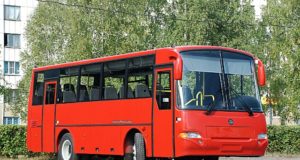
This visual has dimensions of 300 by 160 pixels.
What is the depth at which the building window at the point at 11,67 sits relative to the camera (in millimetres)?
69000

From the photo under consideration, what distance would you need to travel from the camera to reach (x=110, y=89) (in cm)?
1988

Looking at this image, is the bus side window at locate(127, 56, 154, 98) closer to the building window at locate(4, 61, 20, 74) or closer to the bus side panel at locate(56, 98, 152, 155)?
the bus side panel at locate(56, 98, 152, 155)

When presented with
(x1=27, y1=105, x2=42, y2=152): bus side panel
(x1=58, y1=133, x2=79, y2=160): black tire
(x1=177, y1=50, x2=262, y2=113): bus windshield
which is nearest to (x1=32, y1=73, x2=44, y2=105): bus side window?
(x1=27, y1=105, x2=42, y2=152): bus side panel

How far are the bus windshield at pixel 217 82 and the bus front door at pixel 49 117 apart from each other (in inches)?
291

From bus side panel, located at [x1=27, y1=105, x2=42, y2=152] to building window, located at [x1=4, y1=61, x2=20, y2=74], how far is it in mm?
45862

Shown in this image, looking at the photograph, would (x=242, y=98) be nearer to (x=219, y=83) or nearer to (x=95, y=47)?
(x=219, y=83)

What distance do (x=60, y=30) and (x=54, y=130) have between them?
31784 mm

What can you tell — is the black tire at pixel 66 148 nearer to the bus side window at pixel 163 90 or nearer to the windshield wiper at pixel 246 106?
the bus side window at pixel 163 90

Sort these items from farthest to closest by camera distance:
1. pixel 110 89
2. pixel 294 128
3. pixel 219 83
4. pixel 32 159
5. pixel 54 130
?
pixel 294 128 < pixel 32 159 < pixel 54 130 < pixel 110 89 < pixel 219 83

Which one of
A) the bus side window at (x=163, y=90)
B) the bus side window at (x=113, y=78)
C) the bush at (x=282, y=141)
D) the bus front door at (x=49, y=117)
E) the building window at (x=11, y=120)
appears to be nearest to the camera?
the bus side window at (x=163, y=90)

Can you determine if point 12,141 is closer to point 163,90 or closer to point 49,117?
point 49,117

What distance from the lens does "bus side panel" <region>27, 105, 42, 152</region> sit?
23609 mm

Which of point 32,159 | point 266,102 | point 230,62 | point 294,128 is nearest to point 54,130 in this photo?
point 32,159

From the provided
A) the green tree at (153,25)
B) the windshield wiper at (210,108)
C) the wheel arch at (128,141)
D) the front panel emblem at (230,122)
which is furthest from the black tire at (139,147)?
the green tree at (153,25)
